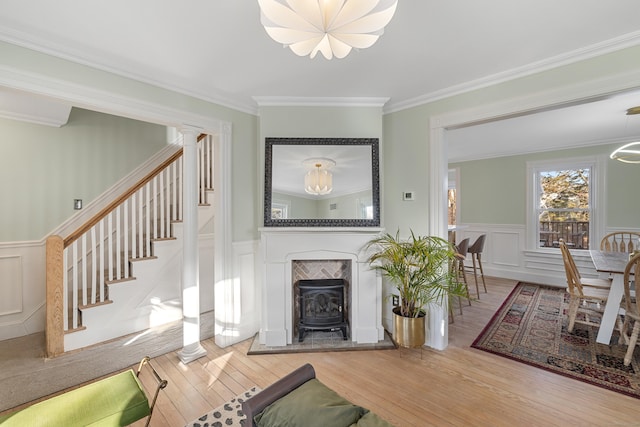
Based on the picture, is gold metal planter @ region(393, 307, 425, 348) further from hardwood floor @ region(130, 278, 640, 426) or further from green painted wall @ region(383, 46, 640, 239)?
green painted wall @ region(383, 46, 640, 239)

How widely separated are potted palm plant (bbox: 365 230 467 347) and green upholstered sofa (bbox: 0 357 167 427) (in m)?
2.00

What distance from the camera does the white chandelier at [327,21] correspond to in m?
1.21

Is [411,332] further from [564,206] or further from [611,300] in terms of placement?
[564,206]

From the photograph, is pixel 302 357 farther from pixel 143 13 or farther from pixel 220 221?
pixel 143 13

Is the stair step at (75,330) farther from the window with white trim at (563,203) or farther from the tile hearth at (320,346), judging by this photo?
the window with white trim at (563,203)

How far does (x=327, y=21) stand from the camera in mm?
1282

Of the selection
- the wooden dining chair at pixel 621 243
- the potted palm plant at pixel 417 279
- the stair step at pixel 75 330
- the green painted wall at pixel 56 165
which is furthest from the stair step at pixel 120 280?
the wooden dining chair at pixel 621 243

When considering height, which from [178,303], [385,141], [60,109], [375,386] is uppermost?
[60,109]

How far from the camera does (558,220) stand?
16.4 feet

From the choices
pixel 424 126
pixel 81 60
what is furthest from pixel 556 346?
pixel 81 60

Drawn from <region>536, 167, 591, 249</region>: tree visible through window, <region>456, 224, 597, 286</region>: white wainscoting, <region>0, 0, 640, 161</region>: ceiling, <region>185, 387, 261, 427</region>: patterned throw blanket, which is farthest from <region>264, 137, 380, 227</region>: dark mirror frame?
<region>536, 167, 591, 249</region>: tree visible through window

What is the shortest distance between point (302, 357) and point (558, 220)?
5.28 metres

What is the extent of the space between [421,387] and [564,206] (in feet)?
15.9

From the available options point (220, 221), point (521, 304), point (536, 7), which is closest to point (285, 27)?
point (536, 7)
